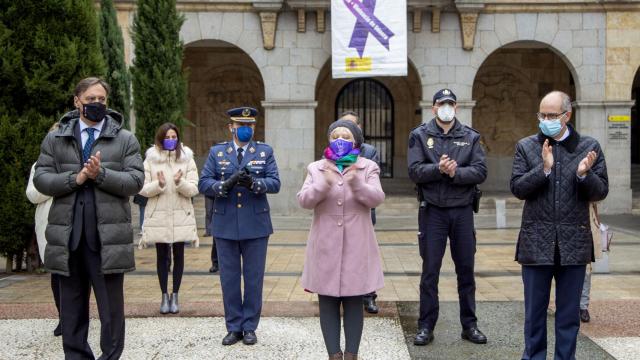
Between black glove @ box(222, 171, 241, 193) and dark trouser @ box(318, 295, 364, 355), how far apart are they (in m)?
1.42

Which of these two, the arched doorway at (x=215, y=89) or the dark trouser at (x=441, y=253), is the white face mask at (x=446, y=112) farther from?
the arched doorway at (x=215, y=89)

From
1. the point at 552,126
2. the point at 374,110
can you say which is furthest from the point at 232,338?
the point at 374,110

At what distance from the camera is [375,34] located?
14.9 m

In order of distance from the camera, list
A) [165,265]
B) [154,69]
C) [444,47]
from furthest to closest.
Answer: [444,47], [154,69], [165,265]

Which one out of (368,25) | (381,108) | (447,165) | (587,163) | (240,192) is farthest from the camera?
(381,108)

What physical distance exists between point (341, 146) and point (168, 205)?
3006 millimetres

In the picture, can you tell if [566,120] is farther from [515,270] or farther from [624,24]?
[624,24]

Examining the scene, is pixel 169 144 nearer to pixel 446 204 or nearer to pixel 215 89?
pixel 446 204

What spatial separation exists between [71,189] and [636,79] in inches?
890

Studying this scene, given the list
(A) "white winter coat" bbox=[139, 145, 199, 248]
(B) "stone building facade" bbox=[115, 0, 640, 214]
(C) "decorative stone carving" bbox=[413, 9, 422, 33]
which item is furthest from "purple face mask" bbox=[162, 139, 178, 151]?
(C) "decorative stone carving" bbox=[413, 9, 422, 33]

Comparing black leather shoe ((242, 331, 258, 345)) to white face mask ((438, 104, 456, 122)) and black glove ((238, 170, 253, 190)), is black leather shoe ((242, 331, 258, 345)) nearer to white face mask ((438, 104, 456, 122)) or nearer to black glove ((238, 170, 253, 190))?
black glove ((238, 170, 253, 190))

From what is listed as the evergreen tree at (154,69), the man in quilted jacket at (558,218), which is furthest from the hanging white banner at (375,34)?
the man in quilted jacket at (558,218)

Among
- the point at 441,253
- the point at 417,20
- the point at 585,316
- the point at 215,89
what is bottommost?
the point at 585,316

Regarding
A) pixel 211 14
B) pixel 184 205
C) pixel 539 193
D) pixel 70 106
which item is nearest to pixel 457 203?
pixel 539 193
